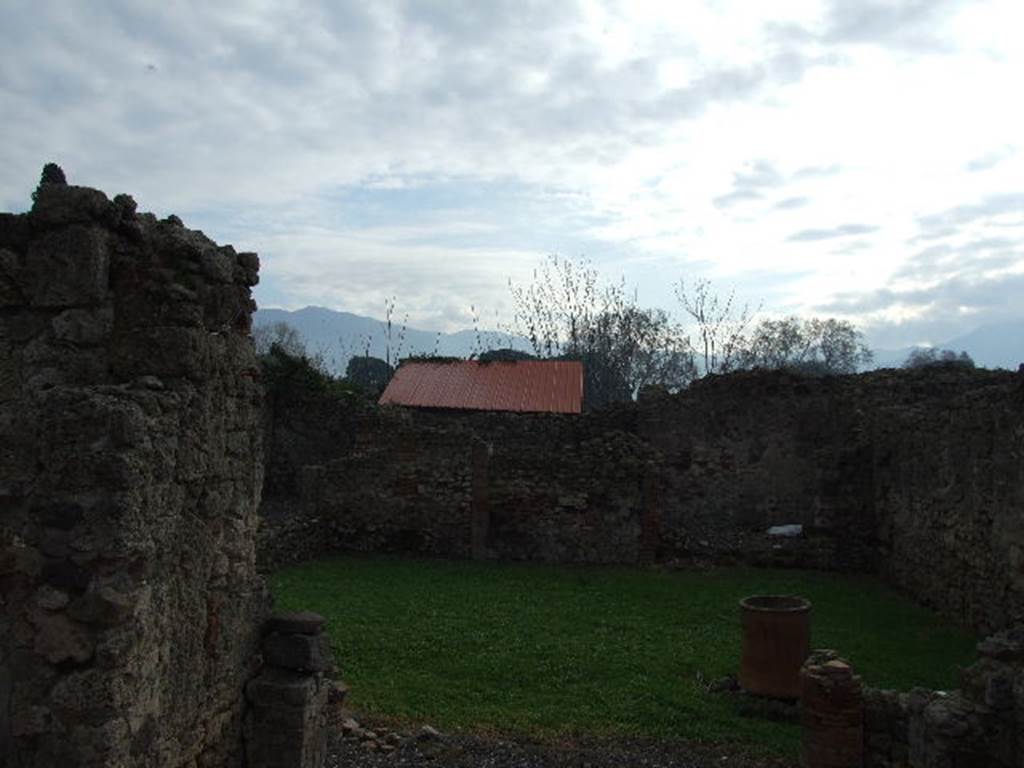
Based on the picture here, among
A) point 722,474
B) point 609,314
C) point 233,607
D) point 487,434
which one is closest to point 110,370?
point 233,607

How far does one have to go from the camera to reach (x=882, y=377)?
1886 centimetres

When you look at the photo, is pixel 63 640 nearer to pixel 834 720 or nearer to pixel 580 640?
pixel 834 720

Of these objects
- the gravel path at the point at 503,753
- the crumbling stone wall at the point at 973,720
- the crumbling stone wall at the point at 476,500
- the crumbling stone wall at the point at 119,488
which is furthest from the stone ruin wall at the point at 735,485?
the crumbling stone wall at the point at 119,488

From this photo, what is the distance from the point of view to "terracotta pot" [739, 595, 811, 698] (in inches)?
300

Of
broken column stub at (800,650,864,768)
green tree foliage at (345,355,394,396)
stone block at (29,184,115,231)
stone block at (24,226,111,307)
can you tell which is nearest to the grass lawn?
broken column stub at (800,650,864,768)

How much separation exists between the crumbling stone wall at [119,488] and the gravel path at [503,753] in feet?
5.99

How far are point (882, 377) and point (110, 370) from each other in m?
17.5

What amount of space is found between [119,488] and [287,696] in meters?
1.88

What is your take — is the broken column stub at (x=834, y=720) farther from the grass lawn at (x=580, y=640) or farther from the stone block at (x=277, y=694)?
the stone block at (x=277, y=694)

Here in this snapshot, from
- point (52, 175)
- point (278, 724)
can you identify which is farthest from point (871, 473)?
point (52, 175)

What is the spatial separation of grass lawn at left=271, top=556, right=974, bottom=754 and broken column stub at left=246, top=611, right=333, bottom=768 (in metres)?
2.30

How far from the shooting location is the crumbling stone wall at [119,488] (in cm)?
341

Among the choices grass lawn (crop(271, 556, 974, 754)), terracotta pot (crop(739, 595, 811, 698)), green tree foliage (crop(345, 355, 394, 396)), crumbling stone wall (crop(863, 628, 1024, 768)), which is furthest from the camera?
green tree foliage (crop(345, 355, 394, 396))

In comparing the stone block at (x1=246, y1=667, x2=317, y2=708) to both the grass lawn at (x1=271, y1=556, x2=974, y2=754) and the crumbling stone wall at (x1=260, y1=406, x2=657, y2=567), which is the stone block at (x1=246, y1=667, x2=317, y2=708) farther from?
the crumbling stone wall at (x1=260, y1=406, x2=657, y2=567)
